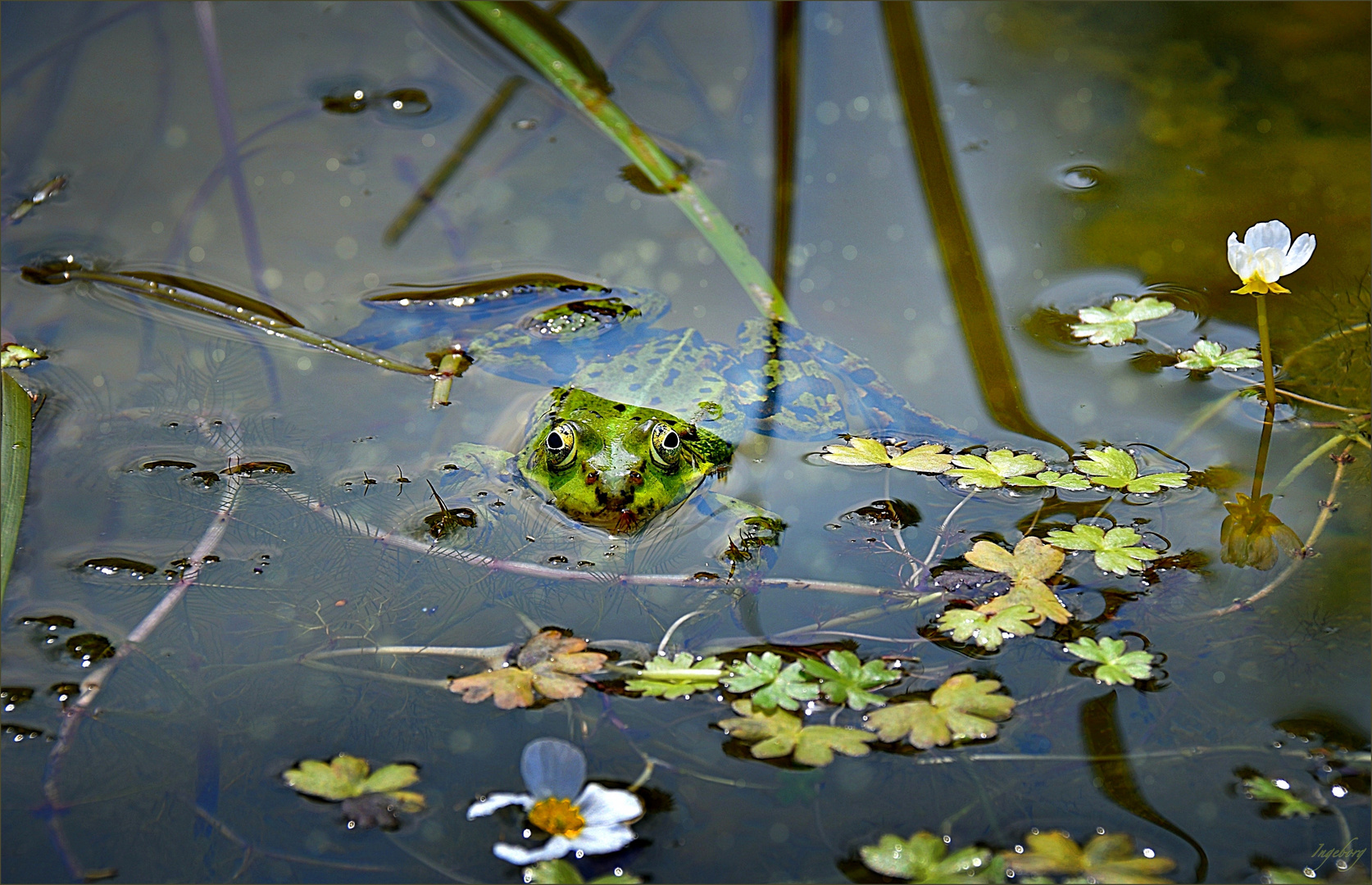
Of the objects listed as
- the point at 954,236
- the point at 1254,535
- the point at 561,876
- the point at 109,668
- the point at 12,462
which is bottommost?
the point at 561,876

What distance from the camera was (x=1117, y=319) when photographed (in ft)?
9.59

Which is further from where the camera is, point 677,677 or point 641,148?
point 641,148

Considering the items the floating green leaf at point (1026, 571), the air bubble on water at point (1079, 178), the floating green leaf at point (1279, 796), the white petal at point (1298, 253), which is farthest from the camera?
the air bubble on water at point (1079, 178)

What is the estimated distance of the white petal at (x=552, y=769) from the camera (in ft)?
5.16

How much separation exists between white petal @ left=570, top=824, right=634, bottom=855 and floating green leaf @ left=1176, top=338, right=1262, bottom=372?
7.52 feet

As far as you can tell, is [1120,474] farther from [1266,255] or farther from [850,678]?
[850,678]

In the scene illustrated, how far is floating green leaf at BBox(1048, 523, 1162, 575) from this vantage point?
79.4 inches

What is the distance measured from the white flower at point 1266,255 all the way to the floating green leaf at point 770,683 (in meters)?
1.53

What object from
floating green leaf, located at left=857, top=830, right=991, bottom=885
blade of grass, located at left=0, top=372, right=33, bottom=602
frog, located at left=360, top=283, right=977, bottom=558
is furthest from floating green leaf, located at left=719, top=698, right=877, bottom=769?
blade of grass, located at left=0, top=372, right=33, bottom=602

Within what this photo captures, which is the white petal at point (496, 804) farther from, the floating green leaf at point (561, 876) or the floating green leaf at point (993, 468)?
the floating green leaf at point (993, 468)

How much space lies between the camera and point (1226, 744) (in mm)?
1701

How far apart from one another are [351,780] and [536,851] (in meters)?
0.40

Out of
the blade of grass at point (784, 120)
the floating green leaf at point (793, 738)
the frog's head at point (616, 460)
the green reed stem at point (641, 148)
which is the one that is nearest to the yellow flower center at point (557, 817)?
the floating green leaf at point (793, 738)

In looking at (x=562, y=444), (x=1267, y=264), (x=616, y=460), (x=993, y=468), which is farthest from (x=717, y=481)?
(x=1267, y=264)
